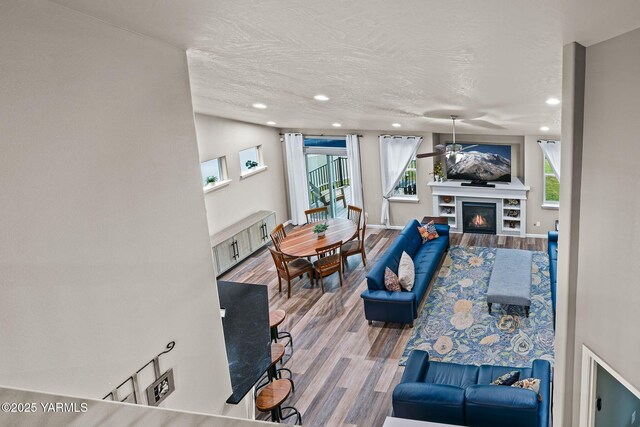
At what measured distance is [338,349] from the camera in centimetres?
714

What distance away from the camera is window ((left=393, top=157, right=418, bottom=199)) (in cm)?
1148

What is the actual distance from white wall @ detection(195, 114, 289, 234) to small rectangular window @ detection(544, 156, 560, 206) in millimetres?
5646

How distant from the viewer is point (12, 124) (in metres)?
2.34

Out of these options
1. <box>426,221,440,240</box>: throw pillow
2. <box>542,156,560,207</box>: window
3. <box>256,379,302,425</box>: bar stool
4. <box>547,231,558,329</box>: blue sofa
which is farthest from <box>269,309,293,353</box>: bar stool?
<box>542,156,560,207</box>: window

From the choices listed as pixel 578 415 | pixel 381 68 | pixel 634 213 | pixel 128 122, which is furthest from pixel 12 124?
pixel 578 415

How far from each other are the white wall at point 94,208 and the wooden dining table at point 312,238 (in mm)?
5088

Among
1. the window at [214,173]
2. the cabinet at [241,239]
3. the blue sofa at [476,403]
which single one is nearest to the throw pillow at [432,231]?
the cabinet at [241,239]

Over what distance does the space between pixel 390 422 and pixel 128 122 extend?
3398 mm

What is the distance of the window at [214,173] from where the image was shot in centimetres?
991

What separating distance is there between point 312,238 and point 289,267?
2.24 ft

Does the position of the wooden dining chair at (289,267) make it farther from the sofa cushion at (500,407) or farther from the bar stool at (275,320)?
the sofa cushion at (500,407)

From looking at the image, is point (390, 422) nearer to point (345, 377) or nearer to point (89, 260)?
point (345, 377)

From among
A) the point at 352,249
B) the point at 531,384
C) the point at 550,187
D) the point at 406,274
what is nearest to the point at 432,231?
the point at 352,249

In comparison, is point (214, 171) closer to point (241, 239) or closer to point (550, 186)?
point (241, 239)
